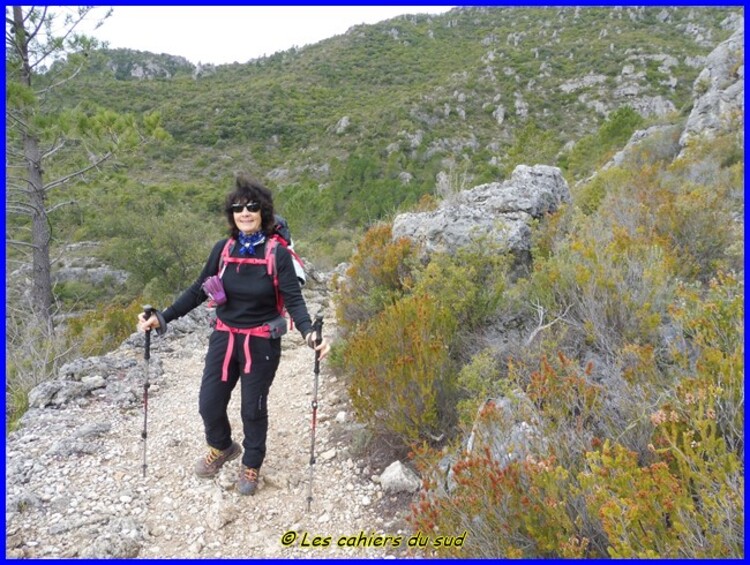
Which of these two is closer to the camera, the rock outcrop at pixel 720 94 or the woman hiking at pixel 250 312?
the woman hiking at pixel 250 312

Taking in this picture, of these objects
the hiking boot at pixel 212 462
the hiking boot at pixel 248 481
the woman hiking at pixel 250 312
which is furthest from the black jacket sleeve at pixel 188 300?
the hiking boot at pixel 248 481

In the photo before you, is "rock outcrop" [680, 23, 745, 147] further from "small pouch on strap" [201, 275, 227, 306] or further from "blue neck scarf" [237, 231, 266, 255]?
"small pouch on strap" [201, 275, 227, 306]

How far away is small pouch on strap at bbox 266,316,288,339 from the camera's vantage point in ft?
9.72

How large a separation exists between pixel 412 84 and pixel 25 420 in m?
50.8

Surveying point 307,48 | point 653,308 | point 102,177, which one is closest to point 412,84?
point 307,48

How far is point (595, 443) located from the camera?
2121 millimetres

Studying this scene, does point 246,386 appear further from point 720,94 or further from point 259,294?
point 720,94

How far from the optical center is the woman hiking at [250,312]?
293cm

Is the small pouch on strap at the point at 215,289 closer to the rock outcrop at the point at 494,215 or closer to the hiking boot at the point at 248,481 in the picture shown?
the hiking boot at the point at 248,481

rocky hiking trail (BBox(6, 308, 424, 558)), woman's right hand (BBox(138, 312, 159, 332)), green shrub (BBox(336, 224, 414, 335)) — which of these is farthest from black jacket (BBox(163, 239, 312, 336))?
green shrub (BBox(336, 224, 414, 335))

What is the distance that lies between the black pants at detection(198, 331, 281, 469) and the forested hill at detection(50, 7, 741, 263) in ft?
63.5

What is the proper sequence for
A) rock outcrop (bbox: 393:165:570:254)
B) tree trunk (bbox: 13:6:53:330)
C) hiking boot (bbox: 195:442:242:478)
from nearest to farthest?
hiking boot (bbox: 195:442:242:478)
rock outcrop (bbox: 393:165:570:254)
tree trunk (bbox: 13:6:53:330)

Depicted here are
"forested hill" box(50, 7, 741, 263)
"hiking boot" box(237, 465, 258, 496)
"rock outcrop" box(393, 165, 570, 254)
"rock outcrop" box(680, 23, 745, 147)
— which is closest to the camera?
"hiking boot" box(237, 465, 258, 496)

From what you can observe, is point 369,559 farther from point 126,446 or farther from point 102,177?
point 102,177
